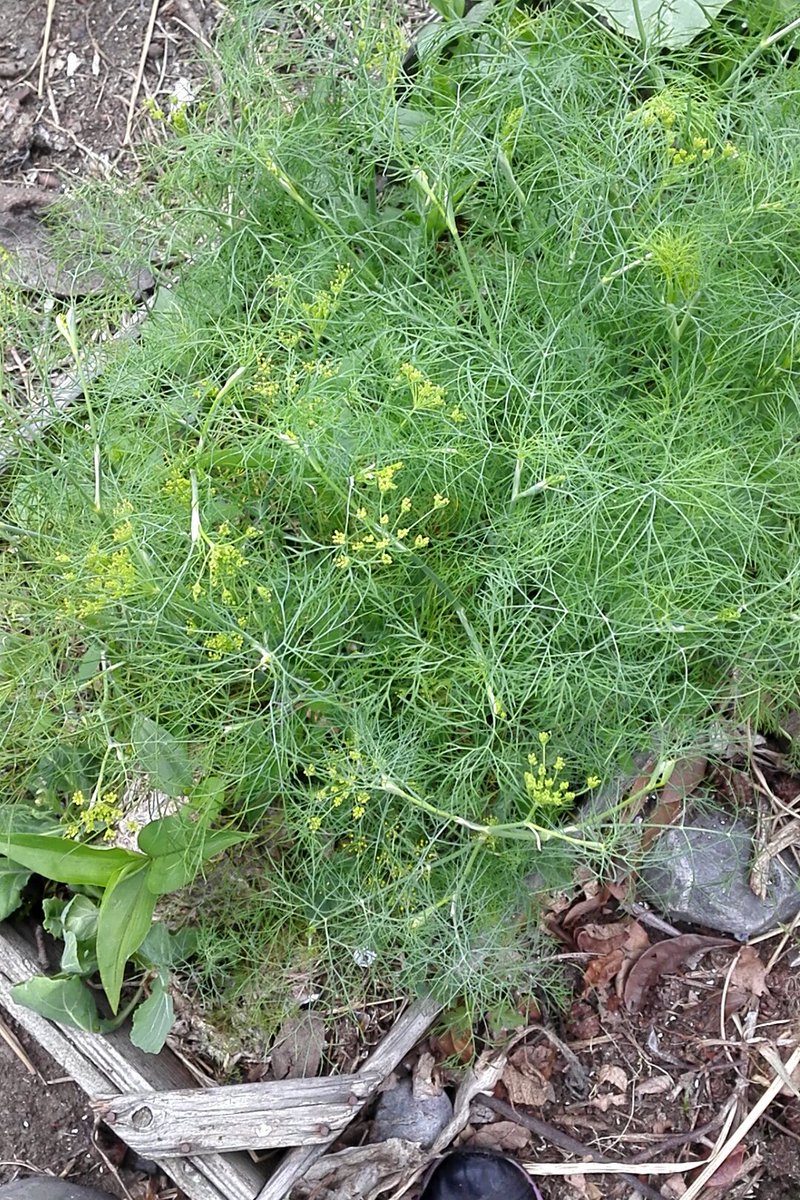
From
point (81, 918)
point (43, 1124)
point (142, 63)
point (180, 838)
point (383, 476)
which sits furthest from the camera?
point (142, 63)

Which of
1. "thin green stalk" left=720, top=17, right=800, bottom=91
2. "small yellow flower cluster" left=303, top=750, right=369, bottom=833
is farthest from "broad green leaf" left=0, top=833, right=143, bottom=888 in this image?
"thin green stalk" left=720, top=17, right=800, bottom=91

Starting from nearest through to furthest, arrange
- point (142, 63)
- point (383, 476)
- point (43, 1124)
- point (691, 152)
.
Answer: point (383, 476) → point (691, 152) → point (43, 1124) → point (142, 63)

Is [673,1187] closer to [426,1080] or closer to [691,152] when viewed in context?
[426,1080]

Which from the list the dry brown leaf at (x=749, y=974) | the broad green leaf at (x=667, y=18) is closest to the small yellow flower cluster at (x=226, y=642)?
the dry brown leaf at (x=749, y=974)

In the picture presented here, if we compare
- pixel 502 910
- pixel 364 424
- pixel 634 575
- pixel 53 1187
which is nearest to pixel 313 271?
pixel 364 424

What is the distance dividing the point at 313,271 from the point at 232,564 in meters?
0.68

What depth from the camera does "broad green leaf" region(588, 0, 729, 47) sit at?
6.39 ft

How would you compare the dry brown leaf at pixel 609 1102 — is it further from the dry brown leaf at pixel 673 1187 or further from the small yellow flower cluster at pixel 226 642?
the small yellow flower cluster at pixel 226 642

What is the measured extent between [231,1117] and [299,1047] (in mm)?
214

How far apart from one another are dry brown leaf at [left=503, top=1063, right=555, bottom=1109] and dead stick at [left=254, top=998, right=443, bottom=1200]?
0.72ft

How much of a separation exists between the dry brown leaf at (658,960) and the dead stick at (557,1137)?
286 mm

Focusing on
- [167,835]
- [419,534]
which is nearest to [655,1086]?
[167,835]

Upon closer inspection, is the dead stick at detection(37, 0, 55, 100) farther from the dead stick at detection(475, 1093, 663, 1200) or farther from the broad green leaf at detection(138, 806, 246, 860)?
the dead stick at detection(475, 1093, 663, 1200)

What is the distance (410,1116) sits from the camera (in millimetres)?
1912
